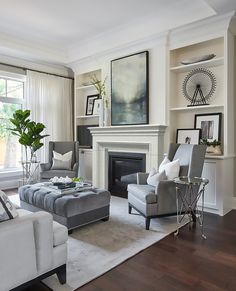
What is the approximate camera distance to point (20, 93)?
19.1ft

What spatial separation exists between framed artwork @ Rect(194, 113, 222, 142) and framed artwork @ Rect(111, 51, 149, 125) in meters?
0.97

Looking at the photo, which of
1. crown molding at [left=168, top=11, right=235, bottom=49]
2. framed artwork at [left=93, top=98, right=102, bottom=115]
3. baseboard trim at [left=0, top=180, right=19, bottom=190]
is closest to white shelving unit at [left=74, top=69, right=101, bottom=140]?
framed artwork at [left=93, top=98, right=102, bottom=115]

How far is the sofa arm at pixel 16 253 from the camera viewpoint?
1.57 m

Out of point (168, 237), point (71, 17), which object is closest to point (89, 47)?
point (71, 17)

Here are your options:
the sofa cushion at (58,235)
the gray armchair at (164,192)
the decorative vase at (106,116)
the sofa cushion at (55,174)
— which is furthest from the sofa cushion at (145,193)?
the decorative vase at (106,116)

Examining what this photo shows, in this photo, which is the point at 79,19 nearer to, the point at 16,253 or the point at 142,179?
the point at 142,179

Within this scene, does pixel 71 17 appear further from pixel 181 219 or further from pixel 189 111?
pixel 181 219

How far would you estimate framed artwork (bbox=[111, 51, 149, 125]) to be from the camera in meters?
4.65

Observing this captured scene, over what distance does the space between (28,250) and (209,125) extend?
341cm

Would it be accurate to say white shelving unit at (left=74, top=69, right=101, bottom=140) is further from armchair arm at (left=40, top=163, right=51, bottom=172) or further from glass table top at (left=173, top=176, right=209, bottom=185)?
glass table top at (left=173, top=176, right=209, bottom=185)

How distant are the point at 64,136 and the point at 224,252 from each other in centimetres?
479

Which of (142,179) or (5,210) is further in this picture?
(142,179)

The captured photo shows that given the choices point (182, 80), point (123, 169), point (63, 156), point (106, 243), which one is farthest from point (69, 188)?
point (182, 80)

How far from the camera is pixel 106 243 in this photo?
2736 mm
